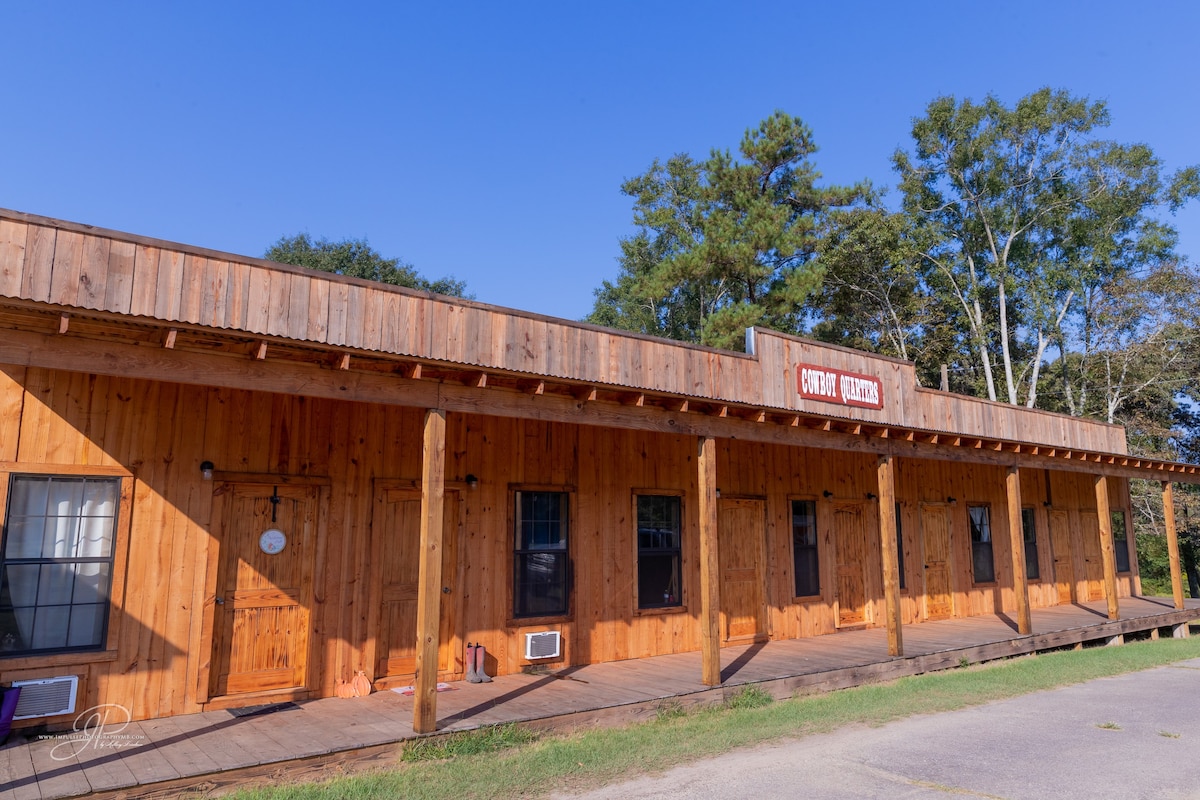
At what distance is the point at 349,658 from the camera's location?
7.61 meters

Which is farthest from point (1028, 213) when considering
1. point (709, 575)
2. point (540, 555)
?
point (540, 555)

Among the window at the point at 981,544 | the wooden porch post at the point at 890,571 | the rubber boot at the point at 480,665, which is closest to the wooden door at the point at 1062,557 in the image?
the window at the point at 981,544

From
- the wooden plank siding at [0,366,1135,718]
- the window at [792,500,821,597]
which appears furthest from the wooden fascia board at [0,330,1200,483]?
the window at [792,500,821,597]

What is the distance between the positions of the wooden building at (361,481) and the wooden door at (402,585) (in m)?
0.02

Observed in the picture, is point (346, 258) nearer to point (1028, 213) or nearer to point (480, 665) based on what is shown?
point (1028, 213)

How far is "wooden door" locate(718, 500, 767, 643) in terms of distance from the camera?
36.1 feet

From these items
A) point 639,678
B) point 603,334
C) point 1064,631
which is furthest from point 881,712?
point 1064,631

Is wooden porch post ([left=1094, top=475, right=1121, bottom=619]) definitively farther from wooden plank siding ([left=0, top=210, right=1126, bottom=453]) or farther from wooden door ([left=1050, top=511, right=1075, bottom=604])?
wooden plank siding ([left=0, top=210, right=1126, bottom=453])

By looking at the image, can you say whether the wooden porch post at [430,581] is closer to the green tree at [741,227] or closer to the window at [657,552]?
the window at [657,552]

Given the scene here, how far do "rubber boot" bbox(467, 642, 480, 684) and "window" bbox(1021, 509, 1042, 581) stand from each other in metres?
12.5

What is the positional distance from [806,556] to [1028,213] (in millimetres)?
22581

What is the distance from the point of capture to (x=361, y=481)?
7.93 m

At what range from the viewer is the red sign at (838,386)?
1167cm

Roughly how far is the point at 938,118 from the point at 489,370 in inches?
1094
